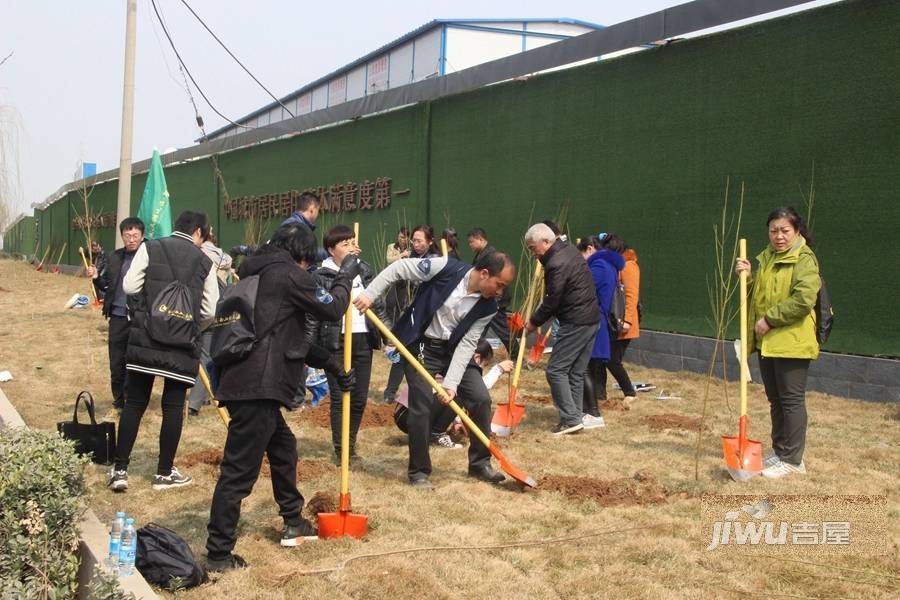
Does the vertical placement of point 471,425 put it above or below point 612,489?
above

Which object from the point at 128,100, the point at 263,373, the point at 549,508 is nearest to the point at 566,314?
the point at 549,508

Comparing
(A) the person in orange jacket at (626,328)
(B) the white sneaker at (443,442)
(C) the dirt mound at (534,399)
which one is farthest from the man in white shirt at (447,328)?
(C) the dirt mound at (534,399)

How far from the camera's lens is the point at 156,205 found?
10484 millimetres

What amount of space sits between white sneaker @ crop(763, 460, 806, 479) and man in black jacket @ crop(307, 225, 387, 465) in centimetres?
271

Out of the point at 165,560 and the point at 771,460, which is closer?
the point at 165,560

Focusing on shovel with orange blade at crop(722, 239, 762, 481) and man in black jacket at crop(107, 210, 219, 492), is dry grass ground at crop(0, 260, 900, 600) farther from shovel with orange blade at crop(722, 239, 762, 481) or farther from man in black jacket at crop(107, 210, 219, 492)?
man in black jacket at crop(107, 210, 219, 492)

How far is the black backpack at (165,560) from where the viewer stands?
3.89m

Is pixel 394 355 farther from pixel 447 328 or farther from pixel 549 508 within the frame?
pixel 549 508

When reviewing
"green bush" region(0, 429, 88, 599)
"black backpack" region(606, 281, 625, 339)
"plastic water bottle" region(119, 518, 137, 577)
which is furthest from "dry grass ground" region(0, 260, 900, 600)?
"black backpack" region(606, 281, 625, 339)

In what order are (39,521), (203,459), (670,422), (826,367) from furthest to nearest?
(826,367) < (670,422) < (203,459) < (39,521)

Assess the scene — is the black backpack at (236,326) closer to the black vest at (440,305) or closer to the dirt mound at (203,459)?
the black vest at (440,305)

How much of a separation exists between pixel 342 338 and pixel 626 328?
9.73 feet

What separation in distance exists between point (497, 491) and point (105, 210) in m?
28.9

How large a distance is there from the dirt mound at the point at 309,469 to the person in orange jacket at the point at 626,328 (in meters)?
3.01
